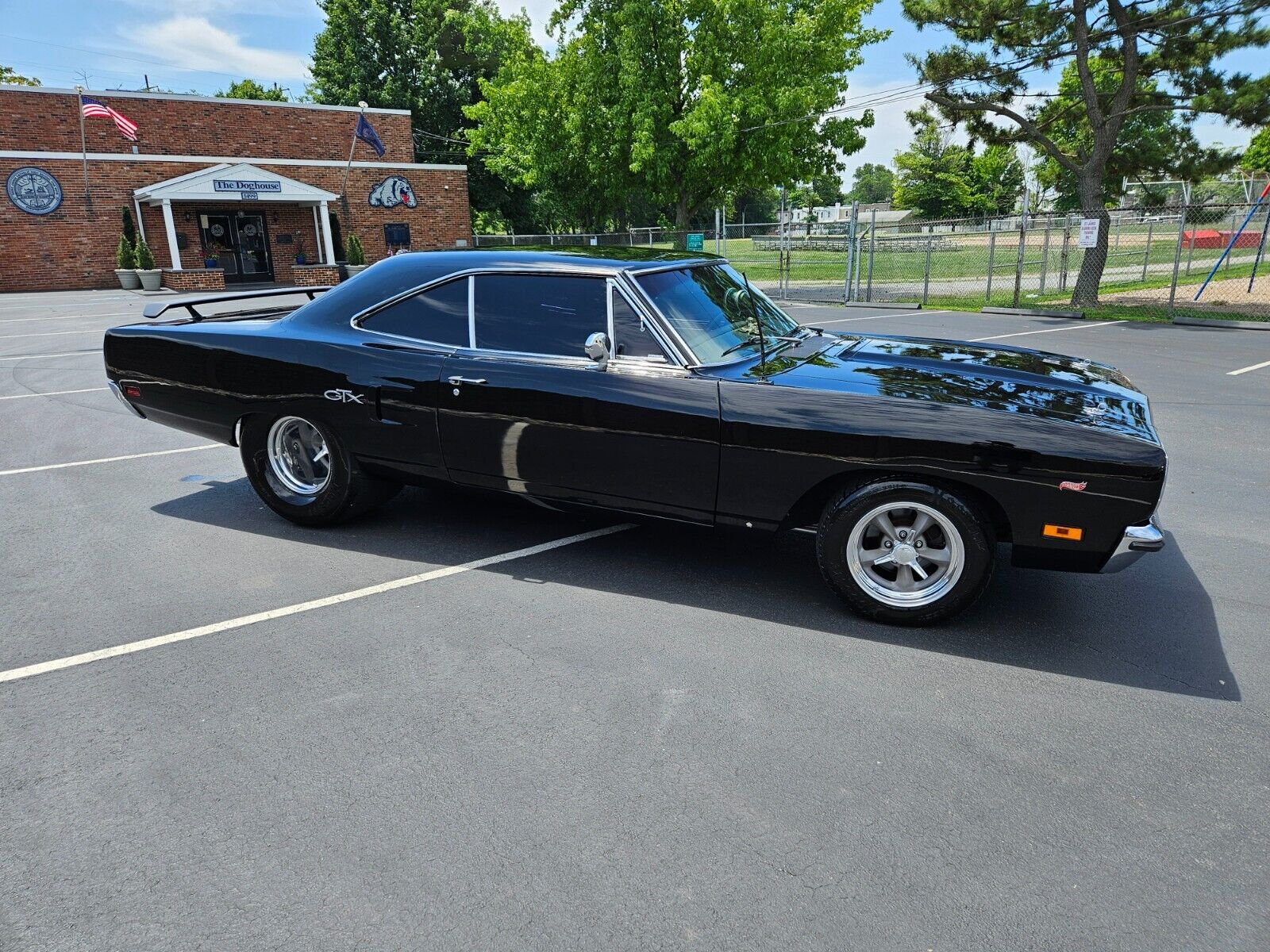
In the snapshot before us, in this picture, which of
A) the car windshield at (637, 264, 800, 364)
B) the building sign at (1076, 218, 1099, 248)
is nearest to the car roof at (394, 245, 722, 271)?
the car windshield at (637, 264, 800, 364)

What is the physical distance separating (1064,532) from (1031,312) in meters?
16.1

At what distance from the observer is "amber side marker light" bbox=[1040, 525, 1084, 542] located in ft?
11.1

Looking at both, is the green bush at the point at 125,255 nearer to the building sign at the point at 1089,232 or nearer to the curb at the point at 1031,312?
the curb at the point at 1031,312

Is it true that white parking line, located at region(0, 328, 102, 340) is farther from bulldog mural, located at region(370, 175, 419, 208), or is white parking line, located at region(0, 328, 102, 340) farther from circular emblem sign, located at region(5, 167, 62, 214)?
bulldog mural, located at region(370, 175, 419, 208)

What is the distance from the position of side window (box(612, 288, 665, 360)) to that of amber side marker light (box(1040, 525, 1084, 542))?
5.86 feet

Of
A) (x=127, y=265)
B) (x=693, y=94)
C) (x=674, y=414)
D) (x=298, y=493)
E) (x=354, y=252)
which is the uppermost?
(x=693, y=94)

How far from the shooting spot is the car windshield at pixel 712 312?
4074mm

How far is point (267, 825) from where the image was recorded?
8.14 ft

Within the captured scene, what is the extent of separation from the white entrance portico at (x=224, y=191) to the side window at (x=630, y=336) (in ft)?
86.5

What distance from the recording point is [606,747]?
113 inches

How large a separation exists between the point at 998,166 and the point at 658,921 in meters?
79.6

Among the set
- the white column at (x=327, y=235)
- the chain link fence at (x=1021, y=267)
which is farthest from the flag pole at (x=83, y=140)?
the chain link fence at (x=1021, y=267)

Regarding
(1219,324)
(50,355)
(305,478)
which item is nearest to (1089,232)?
(1219,324)

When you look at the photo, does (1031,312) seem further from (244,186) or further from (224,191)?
(224,191)
